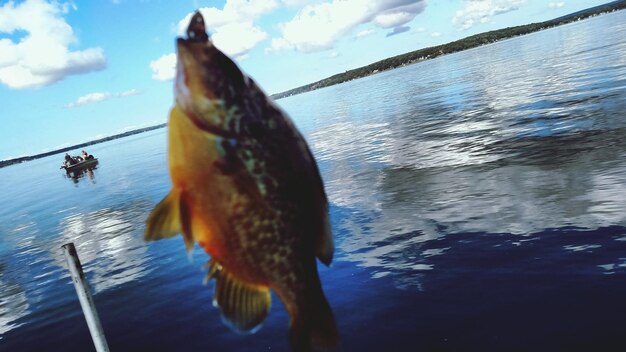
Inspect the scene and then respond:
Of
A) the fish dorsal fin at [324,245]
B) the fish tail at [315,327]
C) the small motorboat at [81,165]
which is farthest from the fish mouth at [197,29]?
the small motorboat at [81,165]

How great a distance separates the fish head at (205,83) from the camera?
5.93 ft

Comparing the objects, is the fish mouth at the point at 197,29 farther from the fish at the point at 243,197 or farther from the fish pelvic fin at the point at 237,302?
the fish pelvic fin at the point at 237,302

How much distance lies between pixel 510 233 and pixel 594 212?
2.87m

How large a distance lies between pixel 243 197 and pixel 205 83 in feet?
1.76

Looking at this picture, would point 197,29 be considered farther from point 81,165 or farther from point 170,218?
point 81,165

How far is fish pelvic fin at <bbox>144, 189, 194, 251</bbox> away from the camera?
1.88m

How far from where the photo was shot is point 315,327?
7.23ft

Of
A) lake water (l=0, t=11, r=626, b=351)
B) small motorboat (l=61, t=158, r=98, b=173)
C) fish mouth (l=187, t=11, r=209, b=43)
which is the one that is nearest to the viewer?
fish mouth (l=187, t=11, r=209, b=43)

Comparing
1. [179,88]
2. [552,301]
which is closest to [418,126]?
[552,301]

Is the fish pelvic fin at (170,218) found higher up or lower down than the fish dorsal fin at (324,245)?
higher up

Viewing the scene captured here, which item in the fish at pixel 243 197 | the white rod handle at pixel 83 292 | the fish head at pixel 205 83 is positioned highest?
the fish head at pixel 205 83

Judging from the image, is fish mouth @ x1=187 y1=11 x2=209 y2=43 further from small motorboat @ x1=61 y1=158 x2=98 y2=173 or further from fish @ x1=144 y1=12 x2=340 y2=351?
small motorboat @ x1=61 y1=158 x2=98 y2=173

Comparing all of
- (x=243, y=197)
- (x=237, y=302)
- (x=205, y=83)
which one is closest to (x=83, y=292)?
(x=237, y=302)

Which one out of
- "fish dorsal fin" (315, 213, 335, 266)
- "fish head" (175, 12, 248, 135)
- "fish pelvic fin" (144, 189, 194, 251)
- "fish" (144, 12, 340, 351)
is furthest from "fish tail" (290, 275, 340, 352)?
"fish head" (175, 12, 248, 135)
